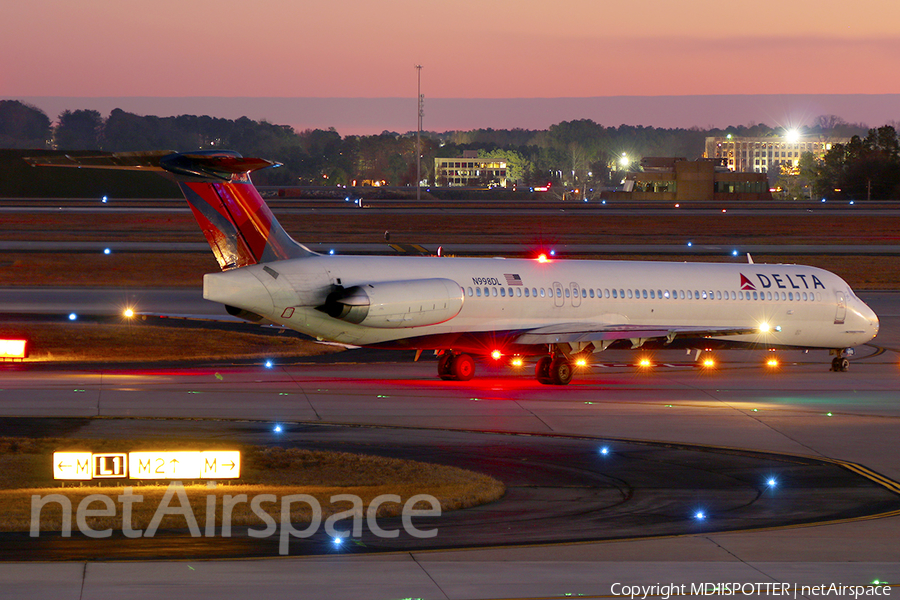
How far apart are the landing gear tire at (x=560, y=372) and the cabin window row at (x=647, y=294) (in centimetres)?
190

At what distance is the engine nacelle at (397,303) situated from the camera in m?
27.5

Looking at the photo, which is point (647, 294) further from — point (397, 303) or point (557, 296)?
point (397, 303)

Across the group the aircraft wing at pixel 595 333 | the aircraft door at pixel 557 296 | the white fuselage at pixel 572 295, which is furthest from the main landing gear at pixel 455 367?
the aircraft door at pixel 557 296

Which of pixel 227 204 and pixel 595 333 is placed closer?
pixel 227 204

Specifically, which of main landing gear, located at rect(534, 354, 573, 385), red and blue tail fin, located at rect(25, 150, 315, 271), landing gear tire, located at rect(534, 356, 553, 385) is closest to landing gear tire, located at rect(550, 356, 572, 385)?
main landing gear, located at rect(534, 354, 573, 385)

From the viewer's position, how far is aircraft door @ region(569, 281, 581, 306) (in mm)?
31516

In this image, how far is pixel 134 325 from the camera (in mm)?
38094

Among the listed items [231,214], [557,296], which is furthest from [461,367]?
[231,214]

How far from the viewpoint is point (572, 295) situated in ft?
103

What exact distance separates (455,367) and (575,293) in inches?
158

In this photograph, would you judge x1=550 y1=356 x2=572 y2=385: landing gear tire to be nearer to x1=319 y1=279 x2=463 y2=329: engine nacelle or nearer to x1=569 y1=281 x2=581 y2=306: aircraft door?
x1=569 y1=281 x2=581 y2=306: aircraft door

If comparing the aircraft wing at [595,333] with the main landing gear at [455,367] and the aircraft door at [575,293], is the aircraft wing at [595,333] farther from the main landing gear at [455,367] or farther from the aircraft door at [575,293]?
the main landing gear at [455,367]

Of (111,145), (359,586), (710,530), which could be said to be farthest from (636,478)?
(111,145)

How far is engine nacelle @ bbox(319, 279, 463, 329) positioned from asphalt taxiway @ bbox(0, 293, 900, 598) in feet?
5.75
